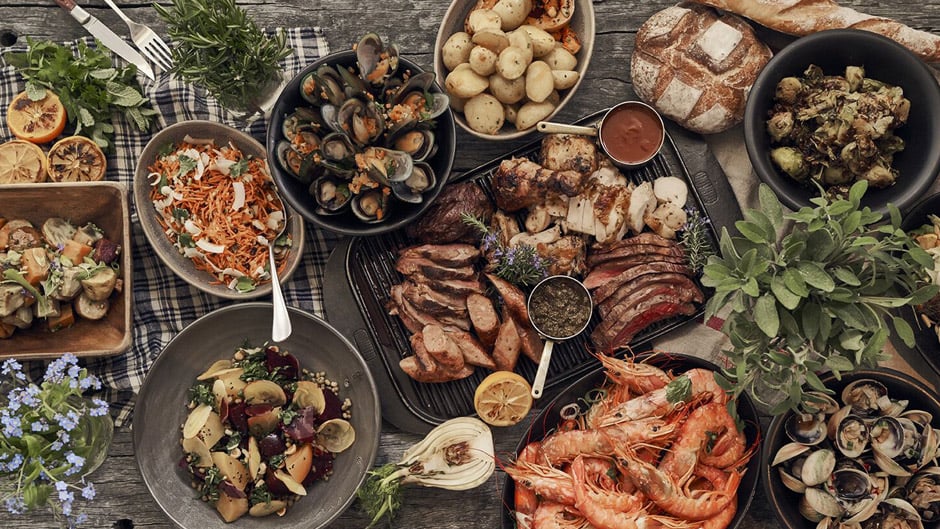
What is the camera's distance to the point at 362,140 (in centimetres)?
349

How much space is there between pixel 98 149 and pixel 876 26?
156 inches

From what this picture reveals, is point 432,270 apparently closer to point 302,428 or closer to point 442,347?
point 442,347

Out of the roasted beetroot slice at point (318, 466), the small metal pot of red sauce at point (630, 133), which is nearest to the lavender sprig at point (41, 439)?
the roasted beetroot slice at point (318, 466)

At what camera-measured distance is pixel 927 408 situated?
358 cm

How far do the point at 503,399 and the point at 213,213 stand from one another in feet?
5.61

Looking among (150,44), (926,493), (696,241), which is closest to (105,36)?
(150,44)

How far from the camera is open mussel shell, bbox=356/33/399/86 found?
3.46 metres

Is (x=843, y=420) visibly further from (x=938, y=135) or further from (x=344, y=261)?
(x=344, y=261)

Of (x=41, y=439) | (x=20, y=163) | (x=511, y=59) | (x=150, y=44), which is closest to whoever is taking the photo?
(x=41, y=439)

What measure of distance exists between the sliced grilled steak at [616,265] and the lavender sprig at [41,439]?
7.79 ft

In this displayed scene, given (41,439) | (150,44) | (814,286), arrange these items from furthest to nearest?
(150,44) < (41,439) < (814,286)

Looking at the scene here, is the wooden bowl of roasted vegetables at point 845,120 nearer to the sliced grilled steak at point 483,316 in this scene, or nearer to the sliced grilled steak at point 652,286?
the sliced grilled steak at point 652,286

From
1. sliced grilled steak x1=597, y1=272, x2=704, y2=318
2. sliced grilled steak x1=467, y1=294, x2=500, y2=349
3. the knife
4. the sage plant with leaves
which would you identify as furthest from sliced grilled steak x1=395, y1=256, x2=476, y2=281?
the knife

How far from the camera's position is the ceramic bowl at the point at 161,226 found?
3.80 meters
